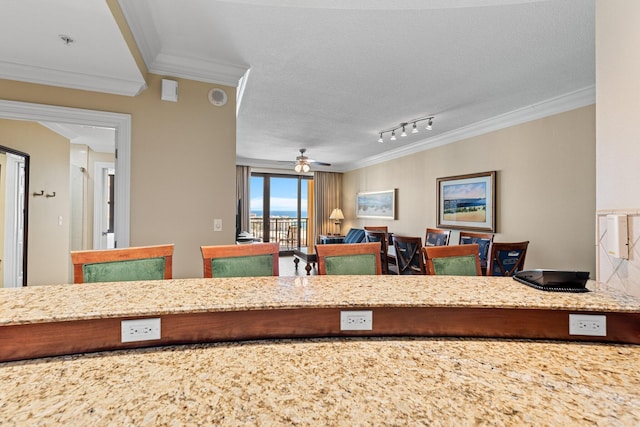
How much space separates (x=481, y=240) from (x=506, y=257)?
701 mm

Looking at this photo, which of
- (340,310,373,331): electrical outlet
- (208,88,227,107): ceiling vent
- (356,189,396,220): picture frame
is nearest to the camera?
(340,310,373,331): electrical outlet

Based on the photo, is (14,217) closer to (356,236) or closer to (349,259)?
(349,259)

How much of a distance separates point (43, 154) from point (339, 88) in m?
3.78

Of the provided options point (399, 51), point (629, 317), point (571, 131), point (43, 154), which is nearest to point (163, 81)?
point (399, 51)

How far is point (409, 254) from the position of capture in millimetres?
3557

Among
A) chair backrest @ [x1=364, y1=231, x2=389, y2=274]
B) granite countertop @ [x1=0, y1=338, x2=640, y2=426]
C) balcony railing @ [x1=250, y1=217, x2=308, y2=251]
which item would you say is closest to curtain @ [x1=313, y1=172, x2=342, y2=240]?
balcony railing @ [x1=250, y1=217, x2=308, y2=251]

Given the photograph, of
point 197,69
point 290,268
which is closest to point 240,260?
point 197,69

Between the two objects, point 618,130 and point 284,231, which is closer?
point 618,130

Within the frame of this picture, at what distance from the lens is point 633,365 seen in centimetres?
86

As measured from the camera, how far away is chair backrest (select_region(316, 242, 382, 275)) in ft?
5.82

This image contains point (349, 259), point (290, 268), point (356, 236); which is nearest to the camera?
point (349, 259)

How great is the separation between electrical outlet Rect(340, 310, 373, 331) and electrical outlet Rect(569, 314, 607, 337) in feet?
2.28

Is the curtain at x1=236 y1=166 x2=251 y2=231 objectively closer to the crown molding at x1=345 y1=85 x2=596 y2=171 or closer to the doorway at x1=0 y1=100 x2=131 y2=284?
the crown molding at x1=345 y1=85 x2=596 y2=171

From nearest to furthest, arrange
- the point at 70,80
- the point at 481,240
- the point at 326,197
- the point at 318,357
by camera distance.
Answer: the point at 318,357 < the point at 70,80 < the point at 481,240 < the point at 326,197
